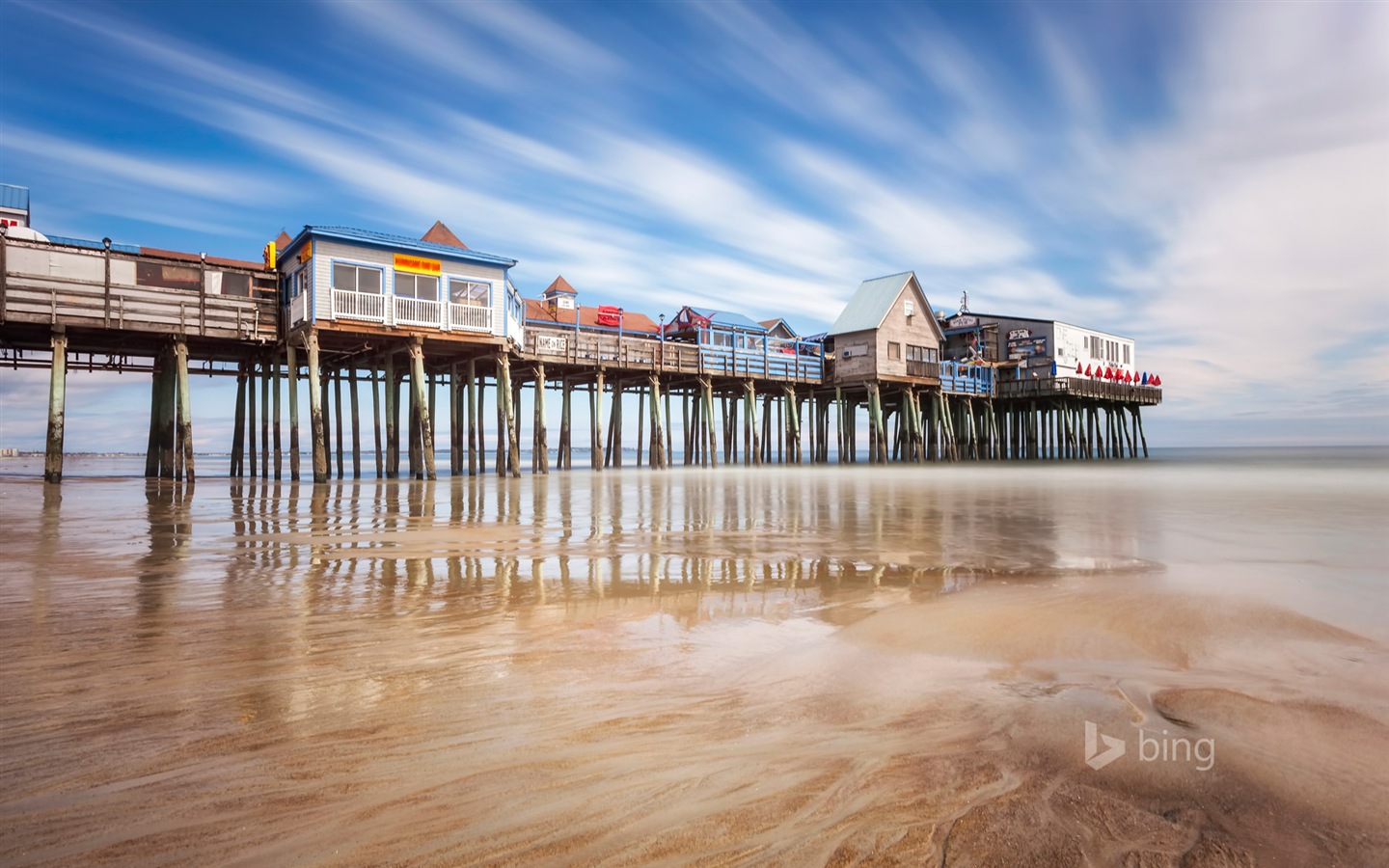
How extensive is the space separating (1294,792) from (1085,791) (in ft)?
2.31

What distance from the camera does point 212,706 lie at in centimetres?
307

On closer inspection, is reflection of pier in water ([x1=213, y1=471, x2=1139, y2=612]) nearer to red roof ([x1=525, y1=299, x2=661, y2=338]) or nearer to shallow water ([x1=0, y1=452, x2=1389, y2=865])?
shallow water ([x1=0, y1=452, x2=1389, y2=865])

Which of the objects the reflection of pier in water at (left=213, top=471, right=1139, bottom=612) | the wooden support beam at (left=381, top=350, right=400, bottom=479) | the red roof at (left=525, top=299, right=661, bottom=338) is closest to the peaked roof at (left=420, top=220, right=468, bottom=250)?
the red roof at (left=525, top=299, right=661, bottom=338)

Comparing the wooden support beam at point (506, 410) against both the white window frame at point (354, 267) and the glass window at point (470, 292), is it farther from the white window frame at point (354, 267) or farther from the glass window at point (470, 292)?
the white window frame at point (354, 267)

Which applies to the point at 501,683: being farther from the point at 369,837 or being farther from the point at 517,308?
the point at 517,308

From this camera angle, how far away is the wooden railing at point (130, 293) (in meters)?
20.6

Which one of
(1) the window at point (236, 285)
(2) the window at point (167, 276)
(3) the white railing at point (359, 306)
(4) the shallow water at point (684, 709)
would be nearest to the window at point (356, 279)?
(3) the white railing at point (359, 306)

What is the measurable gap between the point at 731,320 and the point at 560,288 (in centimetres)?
1137

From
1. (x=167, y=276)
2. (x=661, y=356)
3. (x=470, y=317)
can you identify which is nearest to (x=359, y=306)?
(x=470, y=317)

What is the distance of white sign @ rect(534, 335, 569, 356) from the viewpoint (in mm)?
29672

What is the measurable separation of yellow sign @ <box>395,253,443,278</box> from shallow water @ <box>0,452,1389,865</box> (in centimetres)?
1835

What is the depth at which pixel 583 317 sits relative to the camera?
4094cm

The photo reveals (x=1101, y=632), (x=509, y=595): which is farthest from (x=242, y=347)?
(x=1101, y=632)

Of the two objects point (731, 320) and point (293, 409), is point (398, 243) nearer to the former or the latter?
point (293, 409)
